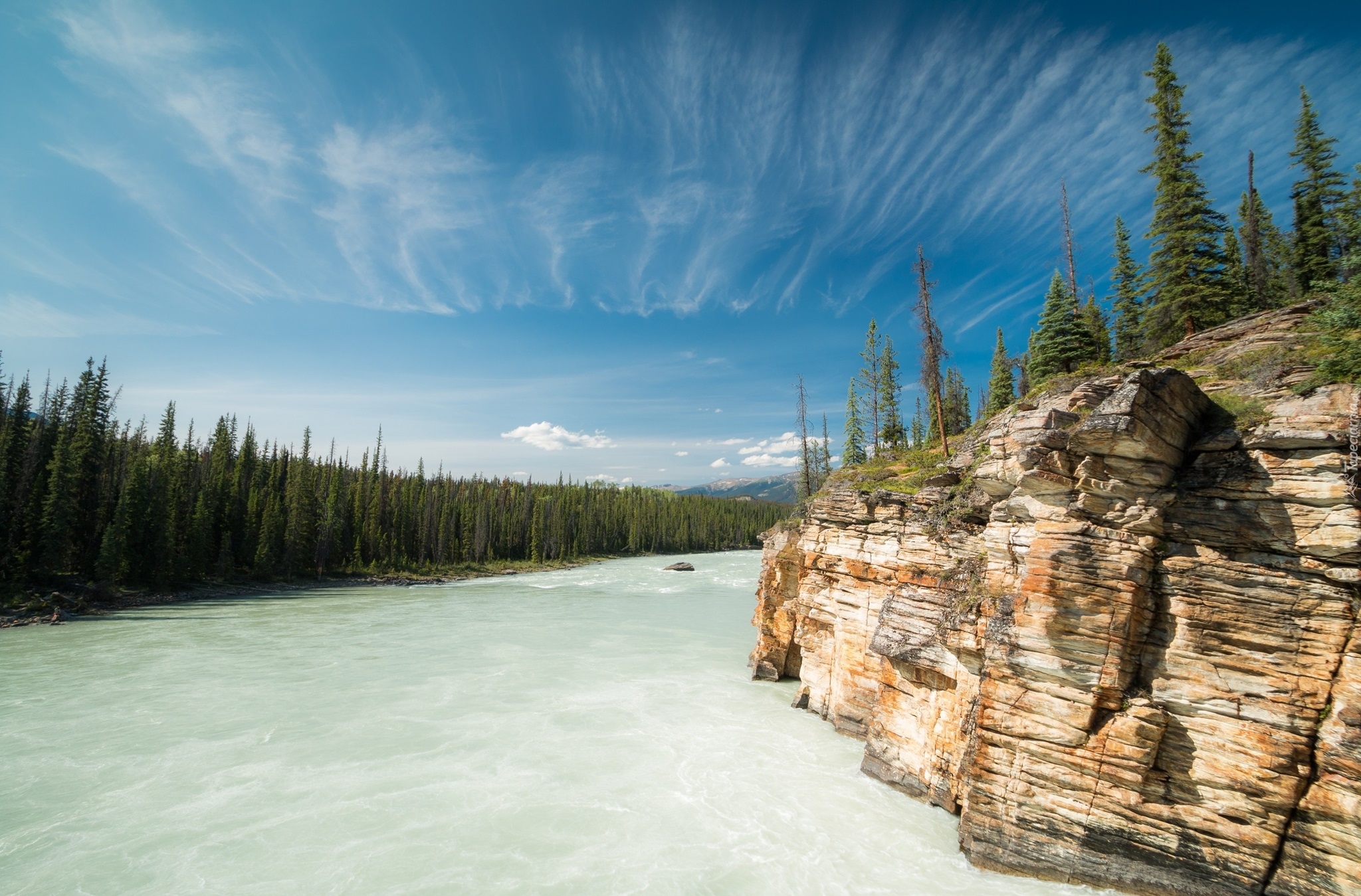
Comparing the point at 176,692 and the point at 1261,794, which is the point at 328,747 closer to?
the point at 176,692

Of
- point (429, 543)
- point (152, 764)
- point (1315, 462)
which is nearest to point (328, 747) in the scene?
point (152, 764)

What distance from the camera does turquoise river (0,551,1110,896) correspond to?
33.2ft

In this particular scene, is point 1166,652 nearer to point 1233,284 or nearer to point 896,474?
point 896,474

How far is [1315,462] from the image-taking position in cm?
791

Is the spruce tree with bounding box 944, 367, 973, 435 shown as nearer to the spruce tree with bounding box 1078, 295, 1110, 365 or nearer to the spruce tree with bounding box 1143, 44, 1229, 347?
the spruce tree with bounding box 1078, 295, 1110, 365

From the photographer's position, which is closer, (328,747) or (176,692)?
(328,747)

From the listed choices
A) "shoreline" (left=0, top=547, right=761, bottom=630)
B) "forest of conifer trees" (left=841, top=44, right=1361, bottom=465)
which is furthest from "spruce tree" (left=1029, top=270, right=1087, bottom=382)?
"shoreline" (left=0, top=547, right=761, bottom=630)

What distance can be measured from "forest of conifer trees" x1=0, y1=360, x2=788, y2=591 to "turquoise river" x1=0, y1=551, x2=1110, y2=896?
69.0ft

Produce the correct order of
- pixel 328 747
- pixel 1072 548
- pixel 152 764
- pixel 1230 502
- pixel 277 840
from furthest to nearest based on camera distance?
1. pixel 328 747
2. pixel 152 764
3. pixel 277 840
4. pixel 1072 548
5. pixel 1230 502

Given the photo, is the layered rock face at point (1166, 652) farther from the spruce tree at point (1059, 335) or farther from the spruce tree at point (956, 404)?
the spruce tree at point (956, 404)

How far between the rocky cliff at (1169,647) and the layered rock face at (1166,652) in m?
0.03

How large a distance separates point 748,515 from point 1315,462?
13098 cm

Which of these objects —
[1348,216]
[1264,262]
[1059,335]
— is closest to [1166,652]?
[1059,335]

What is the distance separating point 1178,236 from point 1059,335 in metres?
10.7
